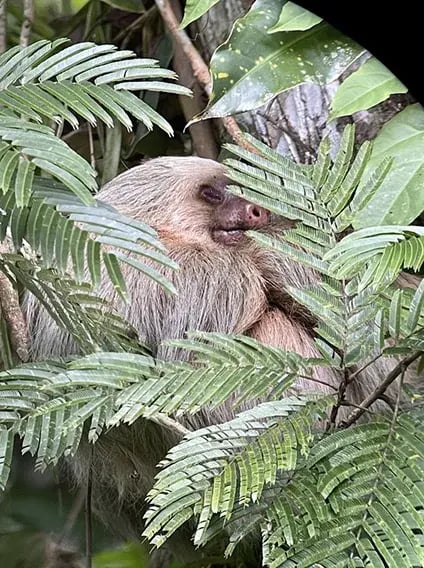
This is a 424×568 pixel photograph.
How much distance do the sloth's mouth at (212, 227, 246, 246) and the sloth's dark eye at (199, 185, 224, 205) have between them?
15 cm

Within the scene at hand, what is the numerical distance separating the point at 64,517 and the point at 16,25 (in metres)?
1.90

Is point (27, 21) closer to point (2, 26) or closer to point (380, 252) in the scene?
point (2, 26)

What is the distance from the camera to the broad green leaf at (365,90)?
1985mm

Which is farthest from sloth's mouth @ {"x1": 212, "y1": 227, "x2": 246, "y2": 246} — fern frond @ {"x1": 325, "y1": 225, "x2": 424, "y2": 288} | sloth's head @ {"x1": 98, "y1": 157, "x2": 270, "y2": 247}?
fern frond @ {"x1": 325, "y1": 225, "x2": 424, "y2": 288}

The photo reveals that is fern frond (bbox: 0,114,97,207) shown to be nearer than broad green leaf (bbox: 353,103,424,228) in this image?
Yes

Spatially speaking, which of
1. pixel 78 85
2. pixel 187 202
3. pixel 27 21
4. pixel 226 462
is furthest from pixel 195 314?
pixel 27 21

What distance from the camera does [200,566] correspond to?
255cm

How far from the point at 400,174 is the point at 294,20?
47 centimetres

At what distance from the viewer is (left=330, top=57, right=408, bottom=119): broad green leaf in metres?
1.99

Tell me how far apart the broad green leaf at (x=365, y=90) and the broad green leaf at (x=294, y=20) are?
169 mm

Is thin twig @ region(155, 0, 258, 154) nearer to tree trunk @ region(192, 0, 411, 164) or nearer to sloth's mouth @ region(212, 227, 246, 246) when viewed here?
tree trunk @ region(192, 0, 411, 164)

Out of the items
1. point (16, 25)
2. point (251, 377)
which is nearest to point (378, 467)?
point (251, 377)

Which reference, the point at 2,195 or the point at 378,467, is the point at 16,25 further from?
the point at 378,467

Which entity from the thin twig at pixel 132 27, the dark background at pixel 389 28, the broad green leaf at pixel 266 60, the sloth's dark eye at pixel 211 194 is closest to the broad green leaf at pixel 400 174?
the broad green leaf at pixel 266 60
